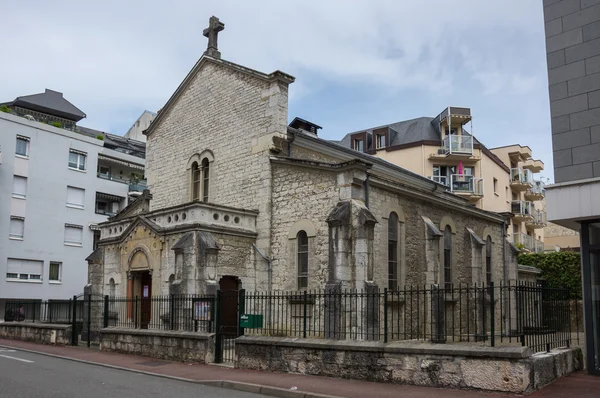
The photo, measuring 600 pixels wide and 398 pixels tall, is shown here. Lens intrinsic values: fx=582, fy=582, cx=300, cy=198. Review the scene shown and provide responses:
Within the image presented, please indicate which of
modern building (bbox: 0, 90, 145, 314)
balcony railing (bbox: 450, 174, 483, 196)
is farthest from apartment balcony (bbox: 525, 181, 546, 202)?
modern building (bbox: 0, 90, 145, 314)

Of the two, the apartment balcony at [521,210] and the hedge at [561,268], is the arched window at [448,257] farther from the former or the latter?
the apartment balcony at [521,210]

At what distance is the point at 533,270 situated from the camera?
31.2m

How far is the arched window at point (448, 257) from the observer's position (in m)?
22.1

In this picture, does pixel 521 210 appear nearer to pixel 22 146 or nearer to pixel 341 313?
pixel 341 313

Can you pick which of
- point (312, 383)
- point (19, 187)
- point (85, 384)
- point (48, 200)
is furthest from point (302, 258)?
point (48, 200)

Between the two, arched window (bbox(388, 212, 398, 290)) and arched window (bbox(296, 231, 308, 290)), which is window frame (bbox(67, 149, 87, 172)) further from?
arched window (bbox(388, 212, 398, 290))

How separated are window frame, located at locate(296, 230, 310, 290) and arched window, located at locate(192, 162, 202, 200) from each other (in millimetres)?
5821

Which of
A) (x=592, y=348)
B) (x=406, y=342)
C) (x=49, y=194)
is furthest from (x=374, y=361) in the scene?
(x=49, y=194)

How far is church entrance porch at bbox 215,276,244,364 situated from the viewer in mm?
14281

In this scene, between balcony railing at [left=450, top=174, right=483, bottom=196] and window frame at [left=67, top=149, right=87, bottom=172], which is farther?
balcony railing at [left=450, top=174, right=483, bottom=196]

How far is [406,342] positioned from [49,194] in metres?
32.7

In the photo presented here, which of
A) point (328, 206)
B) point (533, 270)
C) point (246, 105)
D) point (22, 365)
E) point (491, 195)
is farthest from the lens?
point (491, 195)

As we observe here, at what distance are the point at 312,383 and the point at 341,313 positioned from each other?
163 inches

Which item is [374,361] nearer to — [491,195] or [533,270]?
[533,270]
